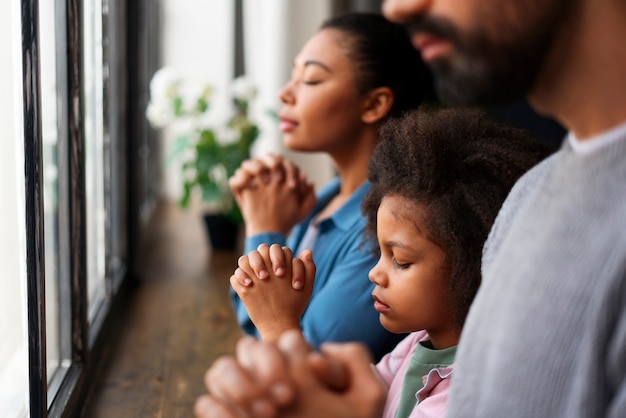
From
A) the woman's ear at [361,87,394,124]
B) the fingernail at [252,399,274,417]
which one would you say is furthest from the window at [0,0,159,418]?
the fingernail at [252,399,274,417]

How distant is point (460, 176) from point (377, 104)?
0.56 meters

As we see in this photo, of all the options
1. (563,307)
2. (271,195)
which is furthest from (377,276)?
(271,195)

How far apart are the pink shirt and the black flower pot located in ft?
8.36

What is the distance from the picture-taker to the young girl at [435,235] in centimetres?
107

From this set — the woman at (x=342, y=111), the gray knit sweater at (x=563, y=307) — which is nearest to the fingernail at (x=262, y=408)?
the gray knit sweater at (x=563, y=307)

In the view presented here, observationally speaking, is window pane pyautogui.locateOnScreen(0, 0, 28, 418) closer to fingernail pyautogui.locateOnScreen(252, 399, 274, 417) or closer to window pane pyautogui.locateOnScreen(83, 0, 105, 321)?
fingernail pyautogui.locateOnScreen(252, 399, 274, 417)

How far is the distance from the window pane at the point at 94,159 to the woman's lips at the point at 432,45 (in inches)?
66.8

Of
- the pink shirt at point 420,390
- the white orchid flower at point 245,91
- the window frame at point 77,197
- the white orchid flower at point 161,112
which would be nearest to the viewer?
the pink shirt at point 420,390

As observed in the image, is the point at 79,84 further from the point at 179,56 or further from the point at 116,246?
the point at 179,56

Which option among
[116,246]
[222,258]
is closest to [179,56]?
[222,258]

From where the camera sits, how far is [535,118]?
12.8 ft

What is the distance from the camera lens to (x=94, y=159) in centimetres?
247

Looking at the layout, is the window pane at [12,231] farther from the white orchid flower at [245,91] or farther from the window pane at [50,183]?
the white orchid flower at [245,91]

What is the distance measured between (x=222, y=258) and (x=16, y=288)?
7.52ft
